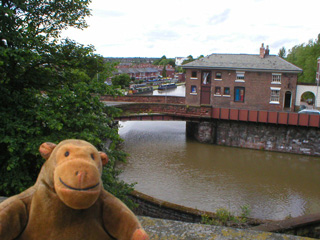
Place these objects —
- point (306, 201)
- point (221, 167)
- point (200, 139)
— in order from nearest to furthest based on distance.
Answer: point (306, 201) < point (221, 167) < point (200, 139)

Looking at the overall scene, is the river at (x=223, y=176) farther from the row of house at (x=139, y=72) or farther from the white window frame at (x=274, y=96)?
the row of house at (x=139, y=72)

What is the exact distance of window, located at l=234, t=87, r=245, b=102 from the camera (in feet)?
110

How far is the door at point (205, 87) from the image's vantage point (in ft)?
115

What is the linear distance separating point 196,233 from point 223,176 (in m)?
14.7

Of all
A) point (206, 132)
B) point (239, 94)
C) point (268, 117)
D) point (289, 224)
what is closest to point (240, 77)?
point (239, 94)

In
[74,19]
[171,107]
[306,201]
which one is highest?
[74,19]

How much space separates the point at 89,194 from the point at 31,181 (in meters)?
6.76

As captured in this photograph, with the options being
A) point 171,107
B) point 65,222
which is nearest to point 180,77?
point 171,107

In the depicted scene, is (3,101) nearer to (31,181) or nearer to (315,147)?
(31,181)

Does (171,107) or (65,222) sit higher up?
(65,222)

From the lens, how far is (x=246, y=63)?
3334 cm

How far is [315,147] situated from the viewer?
25672mm

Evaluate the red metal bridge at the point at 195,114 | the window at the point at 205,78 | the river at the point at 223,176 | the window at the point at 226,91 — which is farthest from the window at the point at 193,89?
the river at the point at 223,176

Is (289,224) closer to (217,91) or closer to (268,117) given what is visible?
(268,117)
